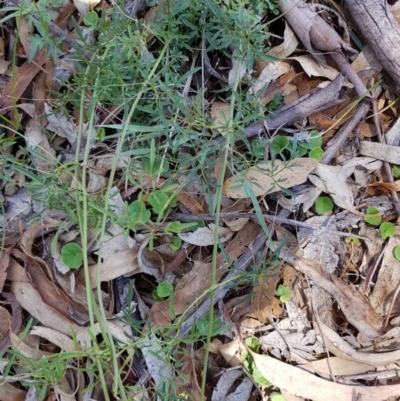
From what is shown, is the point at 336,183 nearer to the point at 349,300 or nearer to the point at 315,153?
the point at 315,153

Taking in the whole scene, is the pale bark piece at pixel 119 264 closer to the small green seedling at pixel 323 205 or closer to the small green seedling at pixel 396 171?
the small green seedling at pixel 323 205

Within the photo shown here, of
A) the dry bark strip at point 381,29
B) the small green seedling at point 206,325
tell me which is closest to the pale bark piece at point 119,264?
the small green seedling at point 206,325

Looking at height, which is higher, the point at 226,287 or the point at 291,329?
the point at 226,287

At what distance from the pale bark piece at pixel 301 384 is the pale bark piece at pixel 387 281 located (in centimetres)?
27

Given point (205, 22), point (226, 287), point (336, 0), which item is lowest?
point (226, 287)

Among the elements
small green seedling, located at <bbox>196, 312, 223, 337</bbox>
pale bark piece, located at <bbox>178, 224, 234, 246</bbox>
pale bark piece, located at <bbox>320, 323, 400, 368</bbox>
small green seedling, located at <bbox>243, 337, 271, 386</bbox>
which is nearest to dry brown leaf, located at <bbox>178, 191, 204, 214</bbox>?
pale bark piece, located at <bbox>178, 224, 234, 246</bbox>

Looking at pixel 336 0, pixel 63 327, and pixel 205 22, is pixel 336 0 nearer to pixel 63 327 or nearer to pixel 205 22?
pixel 205 22

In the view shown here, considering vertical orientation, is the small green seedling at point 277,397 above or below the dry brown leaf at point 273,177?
below

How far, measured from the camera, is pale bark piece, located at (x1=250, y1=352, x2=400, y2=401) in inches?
62.4

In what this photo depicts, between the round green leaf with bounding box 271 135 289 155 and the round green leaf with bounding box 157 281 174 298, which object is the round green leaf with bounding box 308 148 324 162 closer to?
the round green leaf with bounding box 271 135 289 155

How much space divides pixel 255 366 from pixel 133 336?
0.42m

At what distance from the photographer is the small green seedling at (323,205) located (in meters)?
1.63

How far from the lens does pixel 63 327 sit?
1.59 m

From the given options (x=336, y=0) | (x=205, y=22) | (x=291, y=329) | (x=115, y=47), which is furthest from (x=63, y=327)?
(x=336, y=0)
